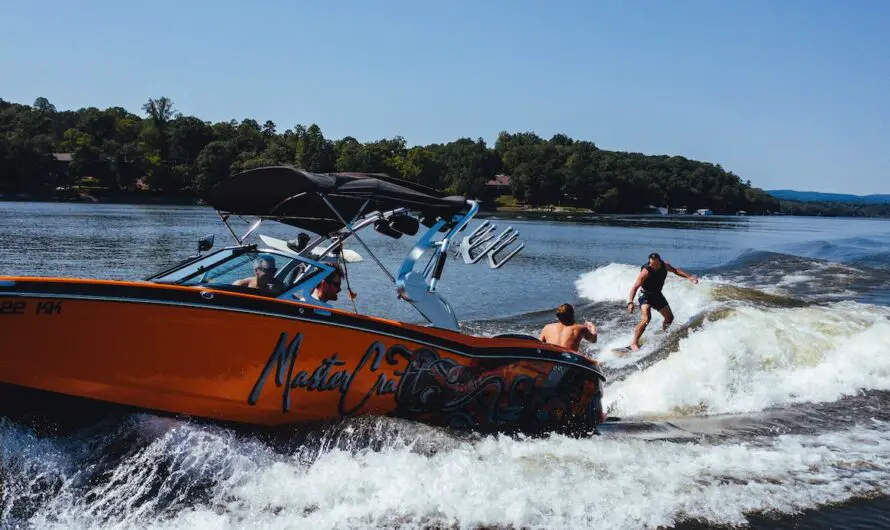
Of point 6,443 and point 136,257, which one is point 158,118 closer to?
point 136,257

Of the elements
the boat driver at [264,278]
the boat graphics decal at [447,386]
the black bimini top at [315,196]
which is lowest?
the boat graphics decal at [447,386]

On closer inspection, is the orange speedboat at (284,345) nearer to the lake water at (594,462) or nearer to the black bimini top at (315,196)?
the black bimini top at (315,196)

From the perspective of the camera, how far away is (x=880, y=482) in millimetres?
7918

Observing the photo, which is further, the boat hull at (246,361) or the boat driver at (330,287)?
the boat driver at (330,287)

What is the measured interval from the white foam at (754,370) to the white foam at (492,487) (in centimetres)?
296

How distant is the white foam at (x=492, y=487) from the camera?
6430 millimetres

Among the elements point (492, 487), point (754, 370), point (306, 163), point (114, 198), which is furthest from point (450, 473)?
point (306, 163)

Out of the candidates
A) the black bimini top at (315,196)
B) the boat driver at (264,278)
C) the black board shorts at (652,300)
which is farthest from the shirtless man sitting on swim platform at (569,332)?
the black board shorts at (652,300)

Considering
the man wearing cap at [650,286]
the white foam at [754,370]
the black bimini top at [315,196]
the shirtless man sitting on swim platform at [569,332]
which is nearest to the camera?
the black bimini top at [315,196]

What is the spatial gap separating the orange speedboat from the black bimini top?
0.02 metres

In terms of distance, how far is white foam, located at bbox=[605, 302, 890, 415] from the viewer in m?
11.4

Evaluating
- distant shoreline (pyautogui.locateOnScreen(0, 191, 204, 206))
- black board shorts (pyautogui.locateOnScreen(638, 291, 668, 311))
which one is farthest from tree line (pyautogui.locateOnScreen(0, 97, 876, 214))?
black board shorts (pyautogui.locateOnScreen(638, 291, 668, 311))

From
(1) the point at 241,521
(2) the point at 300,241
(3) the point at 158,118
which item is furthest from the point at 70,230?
(3) the point at 158,118

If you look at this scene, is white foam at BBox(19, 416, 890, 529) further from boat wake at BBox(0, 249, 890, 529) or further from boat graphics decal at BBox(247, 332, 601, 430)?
boat graphics decal at BBox(247, 332, 601, 430)
